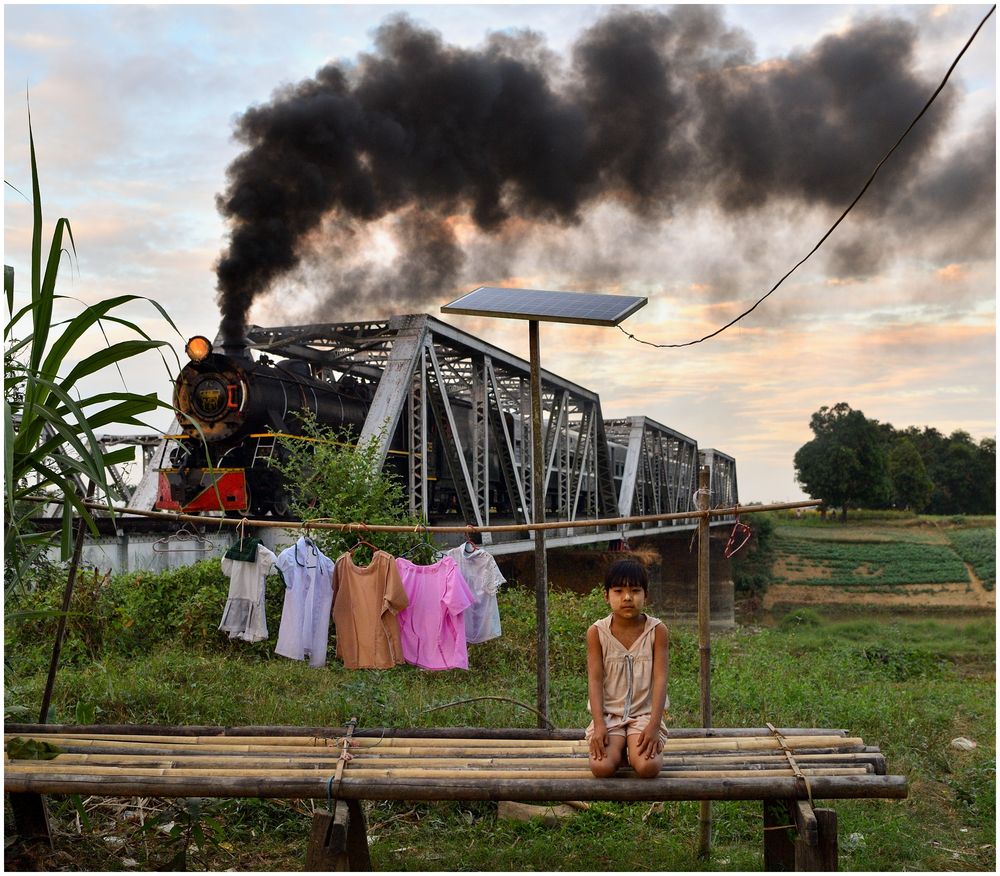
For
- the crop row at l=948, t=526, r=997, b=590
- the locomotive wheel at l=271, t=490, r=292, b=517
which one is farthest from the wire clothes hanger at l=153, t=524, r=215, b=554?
the crop row at l=948, t=526, r=997, b=590

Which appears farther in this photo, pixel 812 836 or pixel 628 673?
pixel 628 673

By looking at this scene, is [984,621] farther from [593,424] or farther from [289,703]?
[289,703]

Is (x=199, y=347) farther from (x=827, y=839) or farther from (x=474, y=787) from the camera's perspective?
(x=827, y=839)

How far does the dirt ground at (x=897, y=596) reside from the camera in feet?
116

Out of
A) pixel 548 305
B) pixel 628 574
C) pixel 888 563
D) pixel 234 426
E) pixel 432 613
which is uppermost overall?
pixel 234 426

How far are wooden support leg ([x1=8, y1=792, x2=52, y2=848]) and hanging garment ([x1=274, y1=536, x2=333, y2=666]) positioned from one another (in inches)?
70.5

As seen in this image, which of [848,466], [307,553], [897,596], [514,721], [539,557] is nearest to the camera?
[539,557]

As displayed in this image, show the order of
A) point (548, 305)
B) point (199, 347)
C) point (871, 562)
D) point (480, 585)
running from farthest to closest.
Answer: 1. point (871, 562)
2. point (199, 347)
3. point (480, 585)
4. point (548, 305)

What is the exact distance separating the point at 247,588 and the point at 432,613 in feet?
4.82

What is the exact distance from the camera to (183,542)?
1195 centimetres

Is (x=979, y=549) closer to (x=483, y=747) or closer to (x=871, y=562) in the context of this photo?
(x=871, y=562)

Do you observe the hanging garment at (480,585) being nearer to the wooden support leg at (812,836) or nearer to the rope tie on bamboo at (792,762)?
the rope tie on bamboo at (792,762)

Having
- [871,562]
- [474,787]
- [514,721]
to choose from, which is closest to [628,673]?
[474,787]

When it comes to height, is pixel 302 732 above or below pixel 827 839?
above
